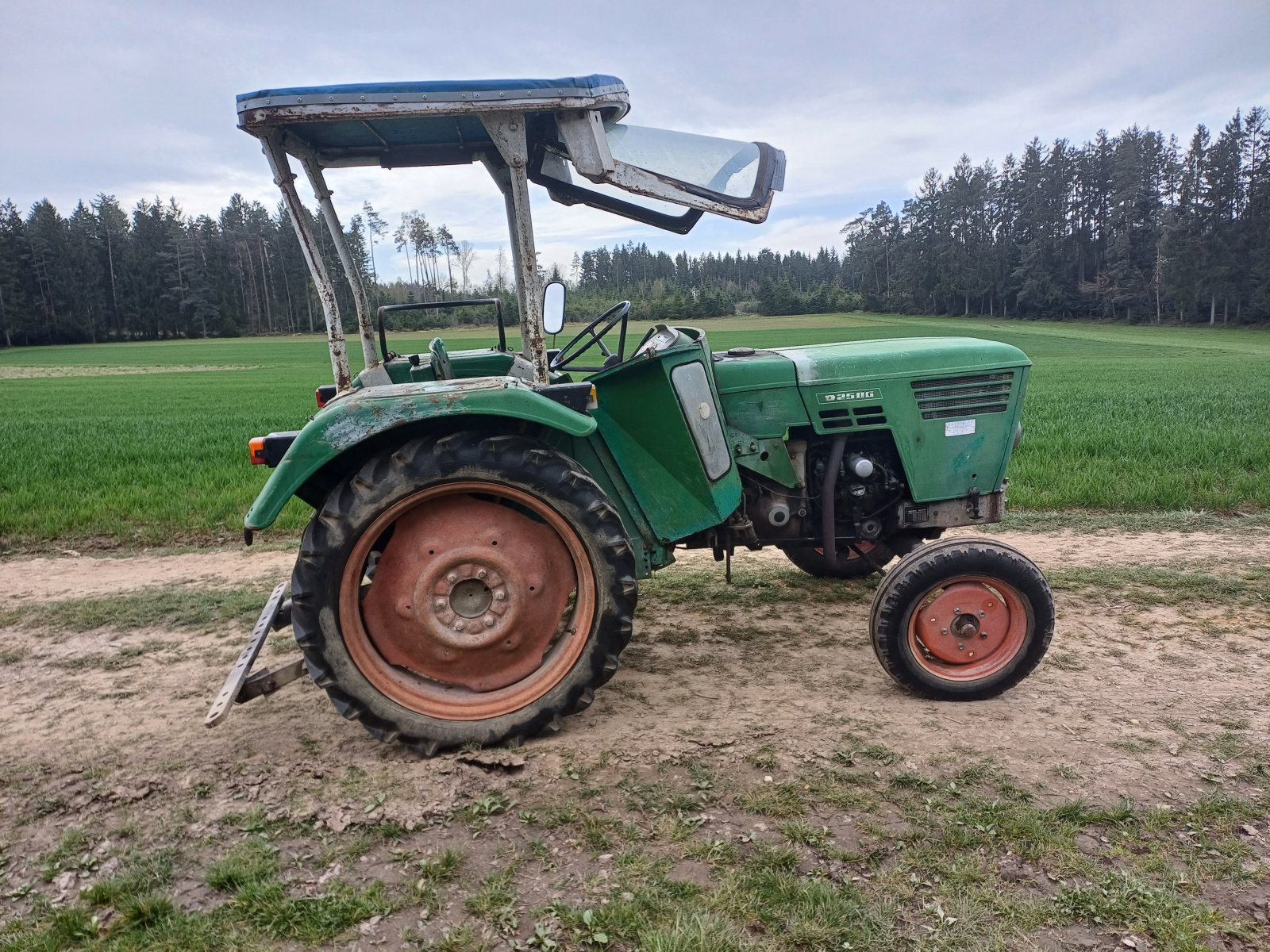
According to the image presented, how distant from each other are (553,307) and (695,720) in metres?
1.88

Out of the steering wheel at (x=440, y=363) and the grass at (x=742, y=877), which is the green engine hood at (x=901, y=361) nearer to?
the steering wheel at (x=440, y=363)

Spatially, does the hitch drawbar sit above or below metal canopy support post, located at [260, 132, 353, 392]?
below

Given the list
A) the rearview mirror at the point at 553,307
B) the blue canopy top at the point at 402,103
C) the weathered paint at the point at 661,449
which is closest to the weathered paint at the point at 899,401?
the weathered paint at the point at 661,449

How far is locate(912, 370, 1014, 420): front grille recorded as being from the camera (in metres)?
3.75

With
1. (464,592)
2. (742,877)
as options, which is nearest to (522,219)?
(464,592)

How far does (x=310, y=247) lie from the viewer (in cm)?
308

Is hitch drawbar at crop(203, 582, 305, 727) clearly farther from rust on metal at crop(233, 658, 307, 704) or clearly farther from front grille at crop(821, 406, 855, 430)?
front grille at crop(821, 406, 855, 430)

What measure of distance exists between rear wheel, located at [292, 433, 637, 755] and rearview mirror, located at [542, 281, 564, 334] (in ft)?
2.89

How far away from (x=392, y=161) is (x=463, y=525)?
68.0 inches

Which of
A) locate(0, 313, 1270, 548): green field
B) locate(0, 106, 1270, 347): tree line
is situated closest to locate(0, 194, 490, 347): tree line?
locate(0, 106, 1270, 347): tree line

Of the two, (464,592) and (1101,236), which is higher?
(1101,236)

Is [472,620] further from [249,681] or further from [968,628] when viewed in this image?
[968,628]

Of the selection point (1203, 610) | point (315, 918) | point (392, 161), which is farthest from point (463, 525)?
point (1203, 610)

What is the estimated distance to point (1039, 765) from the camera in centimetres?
283
